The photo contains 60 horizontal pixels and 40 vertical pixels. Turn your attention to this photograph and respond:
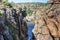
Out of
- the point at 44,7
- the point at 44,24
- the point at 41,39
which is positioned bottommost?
the point at 41,39

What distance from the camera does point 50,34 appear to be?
10586mm

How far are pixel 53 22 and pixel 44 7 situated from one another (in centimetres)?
100

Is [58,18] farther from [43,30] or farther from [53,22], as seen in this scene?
[43,30]

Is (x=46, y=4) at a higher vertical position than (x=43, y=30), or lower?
higher

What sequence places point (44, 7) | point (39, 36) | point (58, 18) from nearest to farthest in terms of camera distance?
1. point (58, 18)
2. point (44, 7)
3. point (39, 36)

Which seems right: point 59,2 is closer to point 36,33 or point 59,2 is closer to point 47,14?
point 47,14

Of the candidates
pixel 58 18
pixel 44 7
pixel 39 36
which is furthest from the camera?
pixel 39 36

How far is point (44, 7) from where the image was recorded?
10812 millimetres

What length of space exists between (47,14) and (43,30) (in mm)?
941

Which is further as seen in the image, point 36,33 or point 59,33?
point 36,33

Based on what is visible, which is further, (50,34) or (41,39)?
(41,39)

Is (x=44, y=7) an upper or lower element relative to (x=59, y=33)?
upper

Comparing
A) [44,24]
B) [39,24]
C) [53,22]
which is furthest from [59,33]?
[39,24]

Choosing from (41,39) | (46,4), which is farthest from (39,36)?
(46,4)
